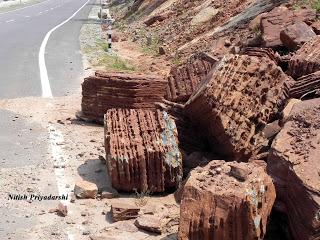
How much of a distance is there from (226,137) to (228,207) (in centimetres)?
200

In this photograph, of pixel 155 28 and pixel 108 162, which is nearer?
pixel 108 162

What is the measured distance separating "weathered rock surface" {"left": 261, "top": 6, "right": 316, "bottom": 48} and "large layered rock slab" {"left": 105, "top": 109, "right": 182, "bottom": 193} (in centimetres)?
424

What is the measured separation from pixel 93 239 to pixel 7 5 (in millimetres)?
49623

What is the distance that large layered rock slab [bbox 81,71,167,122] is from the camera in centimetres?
844

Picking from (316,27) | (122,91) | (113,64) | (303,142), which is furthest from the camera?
(113,64)

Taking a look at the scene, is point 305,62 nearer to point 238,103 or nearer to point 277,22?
point 238,103

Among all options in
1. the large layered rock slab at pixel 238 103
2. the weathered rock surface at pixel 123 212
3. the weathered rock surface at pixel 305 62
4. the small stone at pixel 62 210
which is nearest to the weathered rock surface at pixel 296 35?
the weathered rock surface at pixel 305 62

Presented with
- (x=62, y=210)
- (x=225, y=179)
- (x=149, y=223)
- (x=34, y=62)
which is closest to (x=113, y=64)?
(x=34, y=62)

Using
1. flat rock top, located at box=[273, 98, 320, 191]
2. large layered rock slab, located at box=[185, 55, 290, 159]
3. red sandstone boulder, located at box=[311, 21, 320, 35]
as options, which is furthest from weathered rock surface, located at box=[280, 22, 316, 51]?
flat rock top, located at box=[273, 98, 320, 191]

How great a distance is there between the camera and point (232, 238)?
4.45m

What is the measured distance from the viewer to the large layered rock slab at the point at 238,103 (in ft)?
20.8

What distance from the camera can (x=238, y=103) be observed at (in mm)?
6500

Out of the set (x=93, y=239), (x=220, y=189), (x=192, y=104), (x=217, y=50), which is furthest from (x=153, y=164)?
(x=217, y=50)

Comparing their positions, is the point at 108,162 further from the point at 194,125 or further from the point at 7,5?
the point at 7,5
